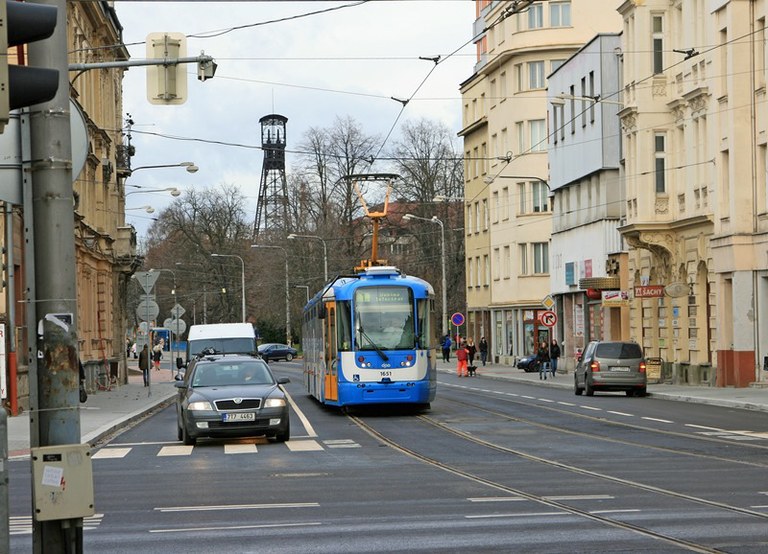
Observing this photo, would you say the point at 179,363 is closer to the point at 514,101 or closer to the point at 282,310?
the point at 514,101

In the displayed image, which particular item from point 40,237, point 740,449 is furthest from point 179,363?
point 40,237

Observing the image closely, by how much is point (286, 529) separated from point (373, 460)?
25.5 ft

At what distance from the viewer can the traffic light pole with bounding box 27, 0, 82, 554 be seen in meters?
8.34

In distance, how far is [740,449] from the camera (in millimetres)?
21297

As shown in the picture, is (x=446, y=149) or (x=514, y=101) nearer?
(x=514, y=101)

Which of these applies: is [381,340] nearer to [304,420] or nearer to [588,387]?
[304,420]

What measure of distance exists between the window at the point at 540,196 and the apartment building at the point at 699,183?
76.5 ft

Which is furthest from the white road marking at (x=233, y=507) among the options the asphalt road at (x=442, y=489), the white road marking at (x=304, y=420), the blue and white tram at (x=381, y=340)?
the blue and white tram at (x=381, y=340)

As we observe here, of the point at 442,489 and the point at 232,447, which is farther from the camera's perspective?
the point at 232,447

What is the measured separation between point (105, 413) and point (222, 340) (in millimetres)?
7970

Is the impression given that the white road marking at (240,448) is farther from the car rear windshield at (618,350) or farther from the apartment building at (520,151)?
the apartment building at (520,151)

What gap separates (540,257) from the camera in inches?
3115

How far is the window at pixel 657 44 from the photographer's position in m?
50.5

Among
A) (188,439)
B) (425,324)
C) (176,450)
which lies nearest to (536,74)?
(425,324)
